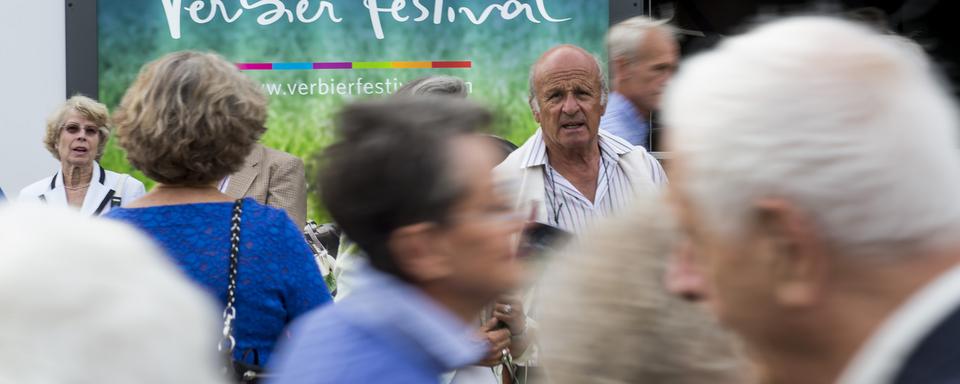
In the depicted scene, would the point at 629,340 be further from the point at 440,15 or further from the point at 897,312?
the point at 440,15

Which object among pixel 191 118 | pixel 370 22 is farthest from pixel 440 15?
pixel 191 118

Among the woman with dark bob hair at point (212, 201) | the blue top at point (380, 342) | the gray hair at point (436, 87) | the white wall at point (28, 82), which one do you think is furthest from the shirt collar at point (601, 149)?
the white wall at point (28, 82)

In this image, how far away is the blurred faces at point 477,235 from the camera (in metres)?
1.71

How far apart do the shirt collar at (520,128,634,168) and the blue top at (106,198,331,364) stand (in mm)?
1428

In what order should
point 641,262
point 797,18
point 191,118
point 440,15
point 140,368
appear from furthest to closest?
1. point 440,15
2. point 191,118
3. point 641,262
4. point 797,18
5. point 140,368

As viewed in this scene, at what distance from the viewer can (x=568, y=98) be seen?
4.18 metres

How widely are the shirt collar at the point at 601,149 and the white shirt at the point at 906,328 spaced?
2.89m

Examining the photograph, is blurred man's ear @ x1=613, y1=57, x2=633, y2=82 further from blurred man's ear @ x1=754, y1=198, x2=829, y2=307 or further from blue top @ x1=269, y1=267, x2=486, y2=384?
blurred man's ear @ x1=754, y1=198, x2=829, y2=307

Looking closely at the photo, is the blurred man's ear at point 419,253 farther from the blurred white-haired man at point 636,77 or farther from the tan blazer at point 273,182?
the tan blazer at point 273,182

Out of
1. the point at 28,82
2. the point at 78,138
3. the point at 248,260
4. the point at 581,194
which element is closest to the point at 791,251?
the point at 248,260

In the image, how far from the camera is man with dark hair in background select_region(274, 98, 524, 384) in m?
1.63

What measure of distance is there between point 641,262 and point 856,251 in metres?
0.35

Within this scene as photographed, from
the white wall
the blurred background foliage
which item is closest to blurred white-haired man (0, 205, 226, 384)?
the blurred background foliage

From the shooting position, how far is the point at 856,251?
1096mm
